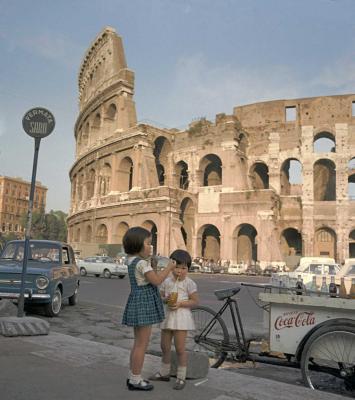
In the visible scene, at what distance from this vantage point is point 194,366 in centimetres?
387

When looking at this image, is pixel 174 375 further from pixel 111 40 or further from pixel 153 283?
pixel 111 40

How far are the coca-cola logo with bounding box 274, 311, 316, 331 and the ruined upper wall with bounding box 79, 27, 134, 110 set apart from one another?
119ft

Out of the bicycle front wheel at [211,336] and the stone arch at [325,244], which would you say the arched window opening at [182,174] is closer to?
the stone arch at [325,244]

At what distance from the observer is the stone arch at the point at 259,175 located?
38759mm

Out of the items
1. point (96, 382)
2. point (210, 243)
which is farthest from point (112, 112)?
point (96, 382)

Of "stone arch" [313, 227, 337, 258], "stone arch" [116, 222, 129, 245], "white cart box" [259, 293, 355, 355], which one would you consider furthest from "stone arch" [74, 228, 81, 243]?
"white cart box" [259, 293, 355, 355]

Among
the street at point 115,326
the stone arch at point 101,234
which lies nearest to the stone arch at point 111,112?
the stone arch at point 101,234

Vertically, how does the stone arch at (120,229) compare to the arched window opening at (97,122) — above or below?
below

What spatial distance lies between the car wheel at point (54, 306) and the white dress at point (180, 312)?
5.37m

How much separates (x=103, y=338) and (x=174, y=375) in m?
3.32

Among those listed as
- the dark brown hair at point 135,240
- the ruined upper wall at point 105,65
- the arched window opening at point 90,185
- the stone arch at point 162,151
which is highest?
the ruined upper wall at point 105,65

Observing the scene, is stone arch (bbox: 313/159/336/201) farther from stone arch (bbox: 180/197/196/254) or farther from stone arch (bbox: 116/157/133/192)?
stone arch (bbox: 116/157/133/192)

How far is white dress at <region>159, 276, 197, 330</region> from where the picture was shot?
147 inches

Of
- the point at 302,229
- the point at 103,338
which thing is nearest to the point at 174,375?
the point at 103,338
